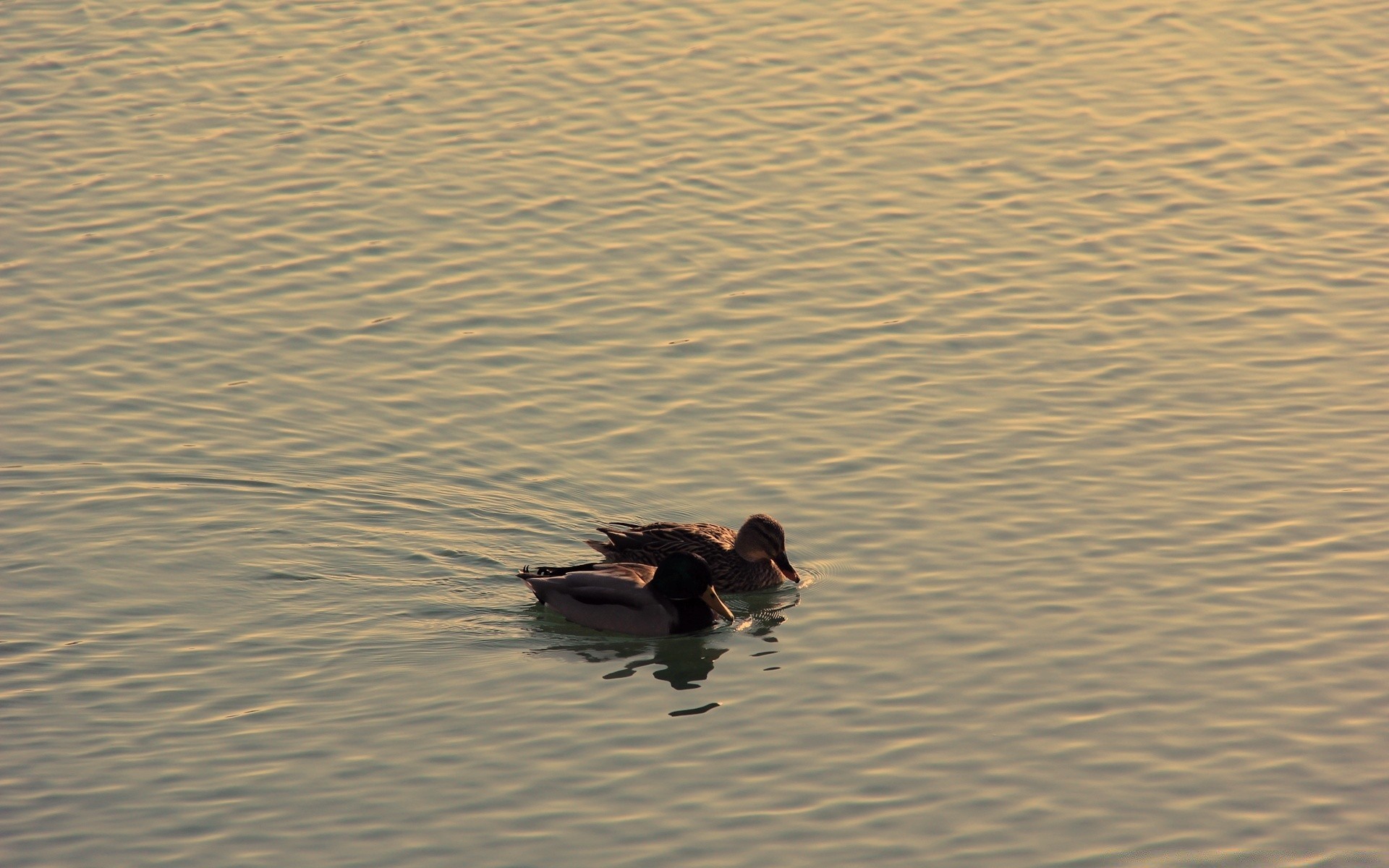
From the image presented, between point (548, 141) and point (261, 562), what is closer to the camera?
point (261, 562)

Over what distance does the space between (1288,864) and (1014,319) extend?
396 inches

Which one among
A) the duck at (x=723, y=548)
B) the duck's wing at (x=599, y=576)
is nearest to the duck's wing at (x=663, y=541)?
the duck at (x=723, y=548)

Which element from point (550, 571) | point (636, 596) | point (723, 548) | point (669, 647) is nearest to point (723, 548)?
point (723, 548)

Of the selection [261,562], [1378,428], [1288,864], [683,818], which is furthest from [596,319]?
[1288,864]

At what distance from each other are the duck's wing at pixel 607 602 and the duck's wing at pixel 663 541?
41 cm

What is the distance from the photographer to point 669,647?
55.5ft

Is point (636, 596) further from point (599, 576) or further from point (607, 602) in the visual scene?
point (599, 576)

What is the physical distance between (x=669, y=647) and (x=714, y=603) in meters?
0.57

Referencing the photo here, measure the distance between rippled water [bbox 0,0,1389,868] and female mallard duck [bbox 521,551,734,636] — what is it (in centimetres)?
29

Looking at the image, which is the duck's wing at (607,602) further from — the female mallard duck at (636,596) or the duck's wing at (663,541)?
the duck's wing at (663,541)

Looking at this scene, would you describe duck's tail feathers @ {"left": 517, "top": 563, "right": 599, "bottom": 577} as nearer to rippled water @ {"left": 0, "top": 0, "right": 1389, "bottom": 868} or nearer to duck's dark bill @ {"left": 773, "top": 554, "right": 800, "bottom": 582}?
rippled water @ {"left": 0, "top": 0, "right": 1389, "bottom": 868}

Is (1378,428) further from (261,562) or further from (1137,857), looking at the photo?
(261,562)

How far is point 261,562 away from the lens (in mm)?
17844

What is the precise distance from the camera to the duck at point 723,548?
17.2 metres
